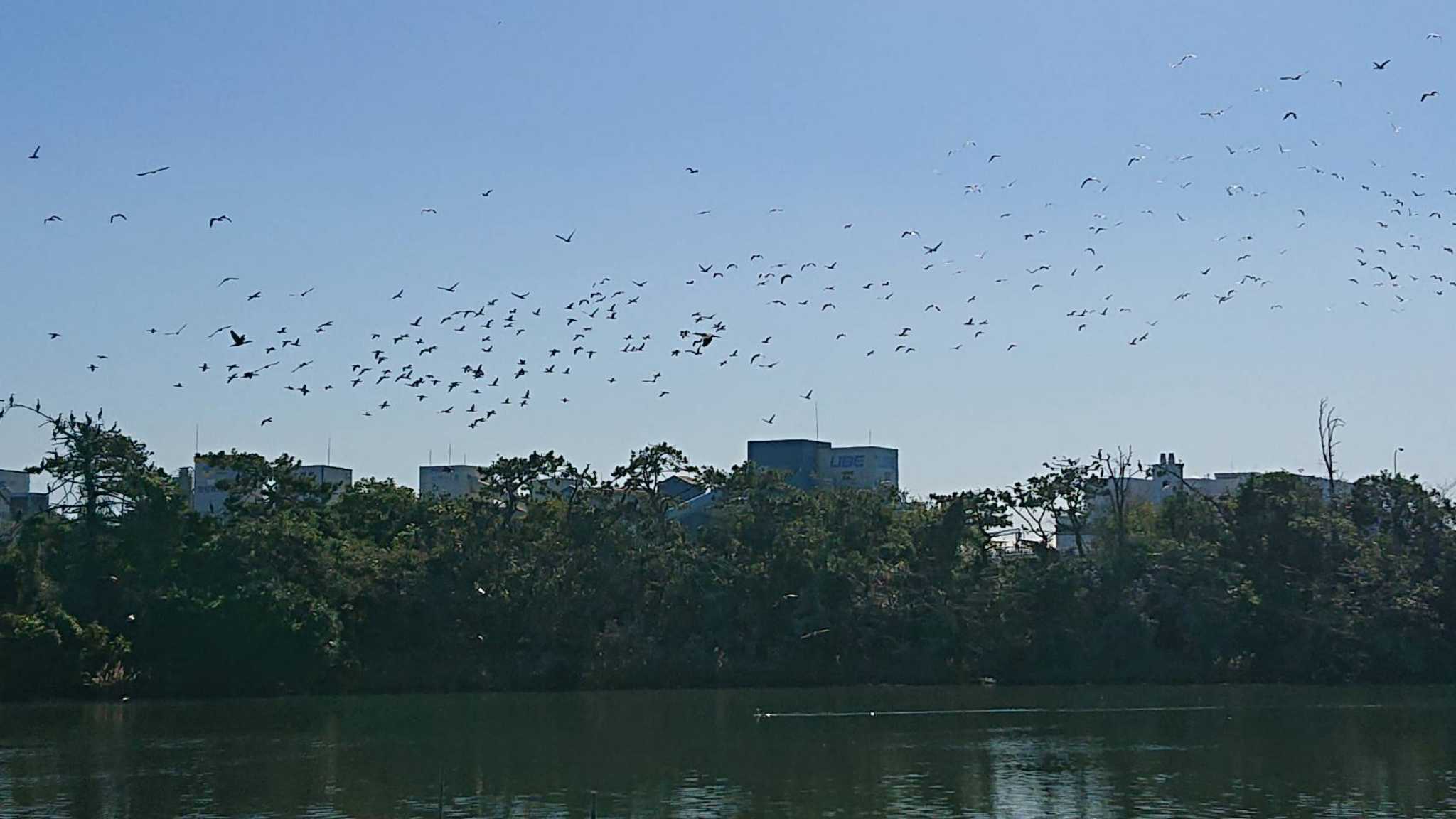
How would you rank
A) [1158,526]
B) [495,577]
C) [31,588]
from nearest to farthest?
[31,588] → [495,577] → [1158,526]

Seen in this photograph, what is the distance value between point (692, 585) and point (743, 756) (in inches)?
1083

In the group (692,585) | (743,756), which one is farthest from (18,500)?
(743,756)

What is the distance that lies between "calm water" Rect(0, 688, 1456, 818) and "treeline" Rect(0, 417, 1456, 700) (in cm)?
386

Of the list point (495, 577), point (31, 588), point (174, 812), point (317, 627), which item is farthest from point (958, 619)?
point (174, 812)

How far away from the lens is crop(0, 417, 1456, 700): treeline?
67.5m

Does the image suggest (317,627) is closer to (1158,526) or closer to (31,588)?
(31,588)

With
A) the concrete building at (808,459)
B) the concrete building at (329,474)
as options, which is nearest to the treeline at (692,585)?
the concrete building at (329,474)

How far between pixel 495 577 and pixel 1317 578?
121 ft

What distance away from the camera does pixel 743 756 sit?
46.9 m

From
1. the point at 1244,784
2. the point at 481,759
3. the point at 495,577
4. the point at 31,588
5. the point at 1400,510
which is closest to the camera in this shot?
the point at 1244,784

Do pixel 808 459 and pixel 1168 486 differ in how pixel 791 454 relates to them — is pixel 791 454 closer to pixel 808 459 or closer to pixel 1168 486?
pixel 808 459

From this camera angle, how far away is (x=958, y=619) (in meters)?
74.9

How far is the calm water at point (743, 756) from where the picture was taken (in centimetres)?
3769

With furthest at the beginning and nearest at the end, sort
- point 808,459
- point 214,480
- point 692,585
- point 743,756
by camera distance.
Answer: point 808,459, point 214,480, point 692,585, point 743,756
